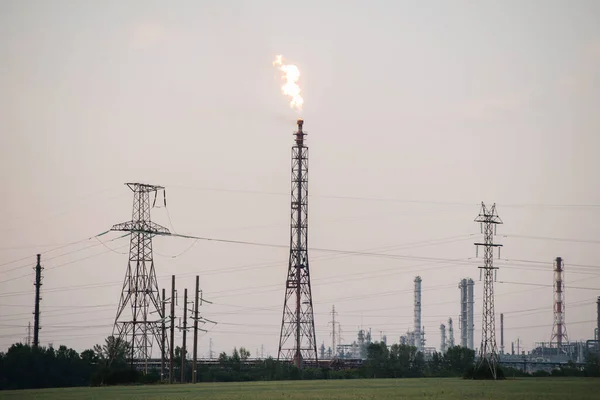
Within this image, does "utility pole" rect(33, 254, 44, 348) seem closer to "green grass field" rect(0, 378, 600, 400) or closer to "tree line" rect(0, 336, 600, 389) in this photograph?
"tree line" rect(0, 336, 600, 389)

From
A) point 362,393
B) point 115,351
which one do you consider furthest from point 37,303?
point 362,393

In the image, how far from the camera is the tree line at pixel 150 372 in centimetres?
8806

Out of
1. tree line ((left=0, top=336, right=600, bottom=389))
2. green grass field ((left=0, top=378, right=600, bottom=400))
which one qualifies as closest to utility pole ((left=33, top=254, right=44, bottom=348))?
tree line ((left=0, top=336, right=600, bottom=389))

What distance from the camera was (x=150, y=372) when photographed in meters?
103

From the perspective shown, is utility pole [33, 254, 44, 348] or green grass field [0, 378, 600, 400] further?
utility pole [33, 254, 44, 348]

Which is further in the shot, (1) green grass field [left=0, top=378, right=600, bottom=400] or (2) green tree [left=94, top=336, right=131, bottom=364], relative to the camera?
(2) green tree [left=94, top=336, right=131, bottom=364]

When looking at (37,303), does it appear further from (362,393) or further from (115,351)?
(362,393)

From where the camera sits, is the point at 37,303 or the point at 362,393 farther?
the point at 37,303

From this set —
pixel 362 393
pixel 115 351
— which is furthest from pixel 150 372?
pixel 362 393

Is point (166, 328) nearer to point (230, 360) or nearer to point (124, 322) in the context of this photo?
point (124, 322)

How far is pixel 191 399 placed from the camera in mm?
47312

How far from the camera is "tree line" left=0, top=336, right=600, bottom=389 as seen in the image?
289 feet

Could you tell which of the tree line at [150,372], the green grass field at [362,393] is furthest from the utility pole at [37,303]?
the green grass field at [362,393]

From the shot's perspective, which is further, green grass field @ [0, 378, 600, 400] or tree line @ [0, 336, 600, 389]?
tree line @ [0, 336, 600, 389]
